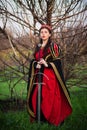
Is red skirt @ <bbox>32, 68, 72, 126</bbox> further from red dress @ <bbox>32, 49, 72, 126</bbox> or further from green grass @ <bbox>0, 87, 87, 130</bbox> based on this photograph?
green grass @ <bbox>0, 87, 87, 130</bbox>

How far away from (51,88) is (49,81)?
100 millimetres

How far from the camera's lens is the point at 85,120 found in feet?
17.1

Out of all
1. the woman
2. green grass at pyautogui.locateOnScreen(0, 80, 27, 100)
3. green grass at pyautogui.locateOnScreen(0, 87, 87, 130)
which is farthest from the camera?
green grass at pyautogui.locateOnScreen(0, 80, 27, 100)

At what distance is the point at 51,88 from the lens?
4.92m

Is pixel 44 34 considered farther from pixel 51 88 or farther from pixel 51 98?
pixel 51 98

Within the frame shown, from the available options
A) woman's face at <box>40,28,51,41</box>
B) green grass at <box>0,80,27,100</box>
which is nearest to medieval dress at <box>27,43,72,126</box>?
woman's face at <box>40,28,51,41</box>

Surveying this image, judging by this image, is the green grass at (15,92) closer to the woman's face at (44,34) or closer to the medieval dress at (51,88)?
the medieval dress at (51,88)

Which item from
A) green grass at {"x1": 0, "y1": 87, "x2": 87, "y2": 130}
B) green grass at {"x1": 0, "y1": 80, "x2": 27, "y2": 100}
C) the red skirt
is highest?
green grass at {"x1": 0, "y1": 80, "x2": 27, "y2": 100}

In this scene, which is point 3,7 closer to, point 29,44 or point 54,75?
point 29,44

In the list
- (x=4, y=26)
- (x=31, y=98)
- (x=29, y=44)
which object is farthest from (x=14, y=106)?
(x=31, y=98)

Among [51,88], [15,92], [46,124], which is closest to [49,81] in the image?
[51,88]

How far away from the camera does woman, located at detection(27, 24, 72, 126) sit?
4.90 m

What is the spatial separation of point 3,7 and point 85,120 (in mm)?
2839

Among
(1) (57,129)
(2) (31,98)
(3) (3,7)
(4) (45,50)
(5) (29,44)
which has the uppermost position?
(3) (3,7)
